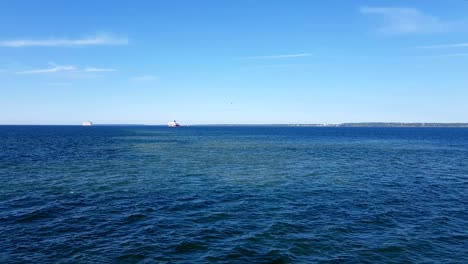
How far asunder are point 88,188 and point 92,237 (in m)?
17.2

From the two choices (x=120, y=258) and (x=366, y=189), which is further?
(x=366, y=189)

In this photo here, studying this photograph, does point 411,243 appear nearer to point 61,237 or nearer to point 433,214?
point 433,214

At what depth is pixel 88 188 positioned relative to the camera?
125ft

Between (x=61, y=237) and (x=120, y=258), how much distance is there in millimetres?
5958

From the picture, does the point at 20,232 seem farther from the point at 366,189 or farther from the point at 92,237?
the point at 366,189

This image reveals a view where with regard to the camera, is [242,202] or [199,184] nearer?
[242,202]

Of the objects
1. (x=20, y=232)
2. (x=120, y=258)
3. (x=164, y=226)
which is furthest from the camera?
(x=164, y=226)

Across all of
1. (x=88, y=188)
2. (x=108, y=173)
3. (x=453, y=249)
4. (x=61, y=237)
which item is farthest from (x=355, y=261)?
(x=108, y=173)

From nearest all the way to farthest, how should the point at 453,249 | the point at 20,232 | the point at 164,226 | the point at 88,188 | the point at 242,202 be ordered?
1. the point at 453,249
2. the point at 20,232
3. the point at 164,226
4. the point at 242,202
5. the point at 88,188

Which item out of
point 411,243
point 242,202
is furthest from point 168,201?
point 411,243

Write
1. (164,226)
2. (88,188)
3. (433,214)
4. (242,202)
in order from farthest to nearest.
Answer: (88,188)
(242,202)
(433,214)
(164,226)

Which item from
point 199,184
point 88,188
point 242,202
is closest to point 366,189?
point 242,202

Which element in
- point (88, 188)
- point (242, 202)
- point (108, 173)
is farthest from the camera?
point (108, 173)

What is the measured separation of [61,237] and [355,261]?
19.2 meters
